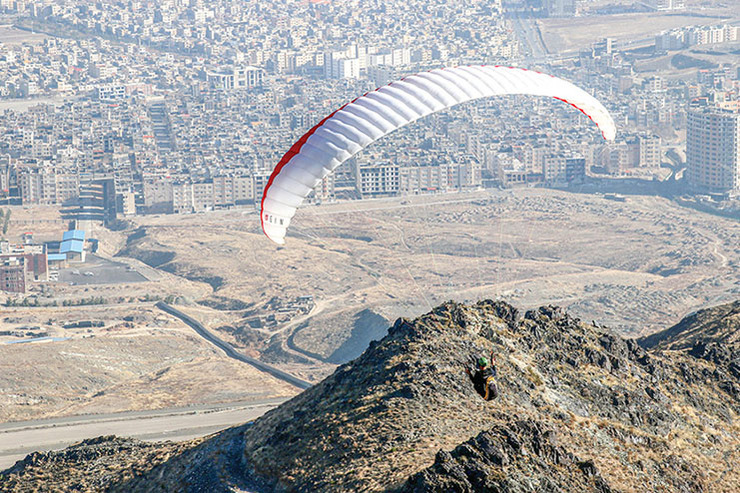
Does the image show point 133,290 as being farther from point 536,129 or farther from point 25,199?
point 536,129

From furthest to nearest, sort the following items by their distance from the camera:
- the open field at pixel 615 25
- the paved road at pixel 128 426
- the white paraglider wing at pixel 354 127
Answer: the open field at pixel 615 25, the paved road at pixel 128 426, the white paraglider wing at pixel 354 127

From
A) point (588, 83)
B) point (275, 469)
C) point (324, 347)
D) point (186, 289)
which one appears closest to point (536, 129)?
point (588, 83)

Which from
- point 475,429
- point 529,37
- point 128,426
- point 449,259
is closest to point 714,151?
point 449,259

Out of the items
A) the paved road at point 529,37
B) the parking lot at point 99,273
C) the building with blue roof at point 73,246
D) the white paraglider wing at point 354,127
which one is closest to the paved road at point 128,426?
the white paraglider wing at point 354,127

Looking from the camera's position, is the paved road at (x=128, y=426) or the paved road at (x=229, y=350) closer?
the paved road at (x=128, y=426)

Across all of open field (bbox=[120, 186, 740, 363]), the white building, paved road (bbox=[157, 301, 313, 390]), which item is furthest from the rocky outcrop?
the white building

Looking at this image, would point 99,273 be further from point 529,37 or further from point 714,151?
point 529,37

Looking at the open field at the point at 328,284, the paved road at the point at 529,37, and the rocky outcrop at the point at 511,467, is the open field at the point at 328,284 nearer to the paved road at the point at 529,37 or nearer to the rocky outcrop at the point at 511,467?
the rocky outcrop at the point at 511,467

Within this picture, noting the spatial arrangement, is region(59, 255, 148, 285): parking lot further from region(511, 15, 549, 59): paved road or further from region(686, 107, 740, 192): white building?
region(511, 15, 549, 59): paved road
